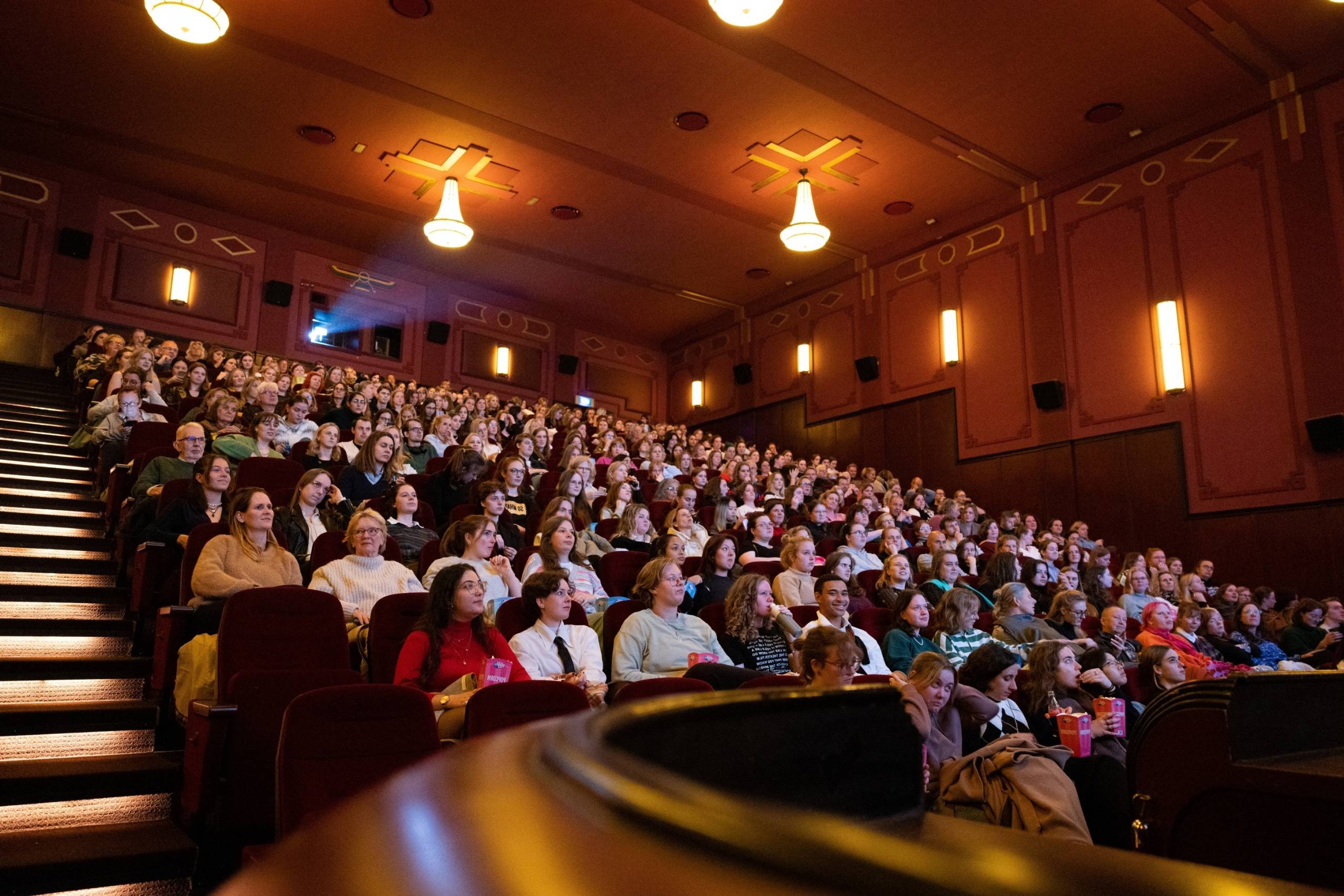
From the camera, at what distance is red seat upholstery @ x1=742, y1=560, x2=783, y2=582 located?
4234 mm

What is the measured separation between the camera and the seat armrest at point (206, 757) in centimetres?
190

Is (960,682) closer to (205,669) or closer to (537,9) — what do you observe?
(205,669)

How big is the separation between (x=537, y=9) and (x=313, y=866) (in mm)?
6471

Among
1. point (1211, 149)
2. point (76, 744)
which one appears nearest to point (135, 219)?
point (76, 744)

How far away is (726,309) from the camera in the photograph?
11.6m

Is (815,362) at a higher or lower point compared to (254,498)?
higher

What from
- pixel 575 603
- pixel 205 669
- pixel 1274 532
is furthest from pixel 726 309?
pixel 205 669

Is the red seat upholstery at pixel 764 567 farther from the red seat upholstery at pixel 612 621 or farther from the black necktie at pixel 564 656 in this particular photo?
the black necktie at pixel 564 656

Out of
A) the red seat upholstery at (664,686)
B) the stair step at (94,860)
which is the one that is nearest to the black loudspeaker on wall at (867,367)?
the red seat upholstery at (664,686)

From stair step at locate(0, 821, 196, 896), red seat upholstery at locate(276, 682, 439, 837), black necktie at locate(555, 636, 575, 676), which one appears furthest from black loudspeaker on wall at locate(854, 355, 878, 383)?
stair step at locate(0, 821, 196, 896)

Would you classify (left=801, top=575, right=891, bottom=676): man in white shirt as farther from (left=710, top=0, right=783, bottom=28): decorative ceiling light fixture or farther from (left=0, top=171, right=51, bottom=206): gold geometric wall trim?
(left=0, top=171, right=51, bottom=206): gold geometric wall trim

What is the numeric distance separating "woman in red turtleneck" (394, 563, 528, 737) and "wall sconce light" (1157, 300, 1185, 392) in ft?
20.5

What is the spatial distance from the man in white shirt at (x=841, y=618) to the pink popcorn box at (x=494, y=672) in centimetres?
126

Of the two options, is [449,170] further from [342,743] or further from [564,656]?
[342,743]
